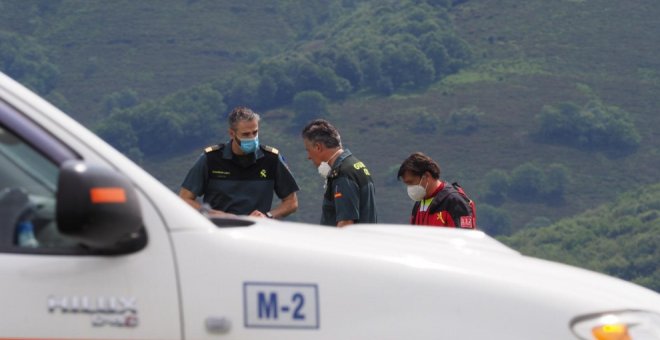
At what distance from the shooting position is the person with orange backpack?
337 inches

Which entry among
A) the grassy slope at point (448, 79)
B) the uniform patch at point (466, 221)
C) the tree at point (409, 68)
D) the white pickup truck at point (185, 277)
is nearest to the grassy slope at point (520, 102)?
the grassy slope at point (448, 79)

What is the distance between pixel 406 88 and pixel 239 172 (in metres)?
106

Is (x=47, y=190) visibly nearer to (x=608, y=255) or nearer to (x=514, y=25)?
(x=608, y=255)

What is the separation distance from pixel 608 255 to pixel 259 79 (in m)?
→ 40.9

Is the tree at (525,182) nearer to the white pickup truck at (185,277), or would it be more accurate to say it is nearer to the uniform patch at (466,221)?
the uniform patch at (466,221)

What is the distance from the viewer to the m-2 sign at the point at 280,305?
380 centimetres

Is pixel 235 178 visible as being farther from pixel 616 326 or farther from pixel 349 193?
pixel 616 326

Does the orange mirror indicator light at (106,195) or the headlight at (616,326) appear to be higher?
the orange mirror indicator light at (106,195)

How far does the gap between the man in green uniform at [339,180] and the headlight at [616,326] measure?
4.54 metres

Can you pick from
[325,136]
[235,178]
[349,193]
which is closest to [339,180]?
[349,193]

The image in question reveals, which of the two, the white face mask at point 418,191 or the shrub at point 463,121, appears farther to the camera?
the shrub at point 463,121

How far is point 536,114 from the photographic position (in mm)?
104188

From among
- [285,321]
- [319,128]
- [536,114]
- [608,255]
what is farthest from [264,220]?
[536,114]

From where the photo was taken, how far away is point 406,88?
11438cm
